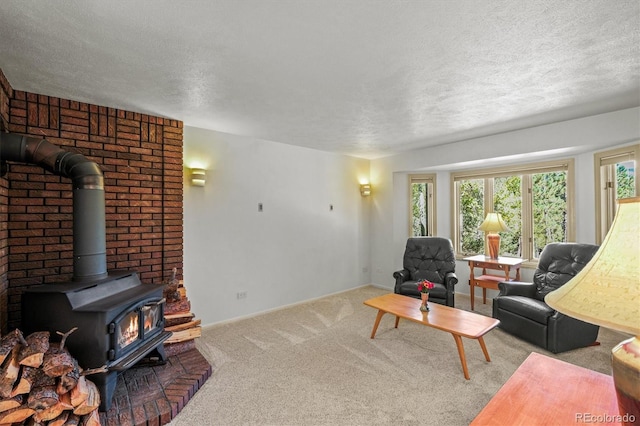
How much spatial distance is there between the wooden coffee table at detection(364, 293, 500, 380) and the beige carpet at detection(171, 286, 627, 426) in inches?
9.4

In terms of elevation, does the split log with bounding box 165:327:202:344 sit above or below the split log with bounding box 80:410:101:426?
above

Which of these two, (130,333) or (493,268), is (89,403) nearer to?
(130,333)

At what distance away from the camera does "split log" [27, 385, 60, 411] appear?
5.78ft

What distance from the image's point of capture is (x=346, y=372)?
272 centimetres

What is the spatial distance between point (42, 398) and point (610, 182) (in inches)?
228

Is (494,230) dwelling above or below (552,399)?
above

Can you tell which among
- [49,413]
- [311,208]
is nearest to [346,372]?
[49,413]

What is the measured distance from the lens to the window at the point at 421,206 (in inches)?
219

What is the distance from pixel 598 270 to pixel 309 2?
1.65 m

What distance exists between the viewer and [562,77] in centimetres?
240

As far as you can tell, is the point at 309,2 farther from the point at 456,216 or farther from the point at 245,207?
the point at 456,216

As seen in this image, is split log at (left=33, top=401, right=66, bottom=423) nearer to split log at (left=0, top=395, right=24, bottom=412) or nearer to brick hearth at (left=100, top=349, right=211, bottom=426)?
split log at (left=0, top=395, right=24, bottom=412)

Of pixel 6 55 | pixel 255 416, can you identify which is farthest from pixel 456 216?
pixel 6 55
